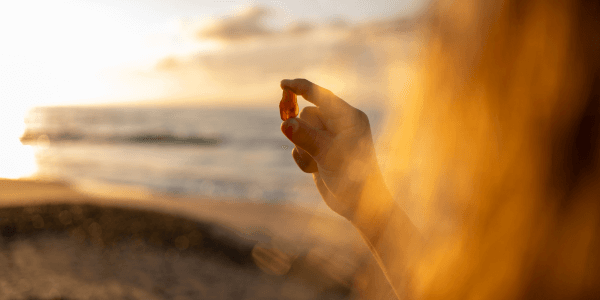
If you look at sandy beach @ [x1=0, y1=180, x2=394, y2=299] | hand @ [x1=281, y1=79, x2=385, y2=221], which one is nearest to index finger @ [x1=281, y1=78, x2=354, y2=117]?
hand @ [x1=281, y1=79, x2=385, y2=221]

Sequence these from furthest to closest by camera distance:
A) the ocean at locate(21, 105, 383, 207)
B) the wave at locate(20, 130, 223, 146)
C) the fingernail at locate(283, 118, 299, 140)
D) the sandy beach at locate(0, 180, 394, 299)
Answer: the wave at locate(20, 130, 223, 146), the ocean at locate(21, 105, 383, 207), the sandy beach at locate(0, 180, 394, 299), the fingernail at locate(283, 118, 299, 140)

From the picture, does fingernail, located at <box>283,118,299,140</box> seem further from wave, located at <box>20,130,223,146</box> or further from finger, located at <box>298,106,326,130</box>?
wave, located at <box>20,130,223,146</box>

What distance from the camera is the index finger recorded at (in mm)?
1231

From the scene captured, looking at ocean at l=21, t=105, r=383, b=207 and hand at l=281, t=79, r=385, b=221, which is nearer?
hand at l=281, t=79, r=385, b=221

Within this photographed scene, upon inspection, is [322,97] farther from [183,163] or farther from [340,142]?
[183,163]

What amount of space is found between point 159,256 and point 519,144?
178 inches

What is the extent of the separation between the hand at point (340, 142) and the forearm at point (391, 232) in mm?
32

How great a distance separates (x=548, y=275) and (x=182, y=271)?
4.08 metres

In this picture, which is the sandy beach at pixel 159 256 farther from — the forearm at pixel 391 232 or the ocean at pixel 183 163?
the ocean at pixel 183 163

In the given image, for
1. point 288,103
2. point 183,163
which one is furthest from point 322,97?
point 183,163

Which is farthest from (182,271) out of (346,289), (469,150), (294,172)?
(294,172)

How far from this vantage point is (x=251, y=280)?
4.46 metres

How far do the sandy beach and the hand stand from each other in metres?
2.71

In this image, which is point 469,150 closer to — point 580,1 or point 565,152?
point 565,152
